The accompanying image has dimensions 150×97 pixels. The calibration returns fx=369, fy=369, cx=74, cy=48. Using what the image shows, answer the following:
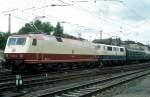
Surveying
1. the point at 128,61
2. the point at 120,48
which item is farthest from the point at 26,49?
the point at 128,61

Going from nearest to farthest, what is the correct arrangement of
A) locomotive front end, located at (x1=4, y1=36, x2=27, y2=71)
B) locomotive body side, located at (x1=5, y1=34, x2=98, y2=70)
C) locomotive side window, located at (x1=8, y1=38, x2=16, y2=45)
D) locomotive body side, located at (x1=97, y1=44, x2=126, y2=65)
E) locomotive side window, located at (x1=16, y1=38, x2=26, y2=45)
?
1. locomotive front end, located at (x1=4, y1=36, x2=27, y2=71)
2. locomotive body side, located at (x1=5, y1=34, x2=98, y2=70)
3. locomotive side window, located at (x1=16, y1=38, x2=26, y2=45)
4. locomotive side window, located at (x1=8, y1=38, x2=16, y2=45)
5. locomotive body side, located at (x1=97, y1=44, x2=126, y2=65)

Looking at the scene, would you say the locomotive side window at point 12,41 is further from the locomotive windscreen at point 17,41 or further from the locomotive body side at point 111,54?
the locomotive body side at point 111,54

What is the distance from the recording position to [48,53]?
1221 inches

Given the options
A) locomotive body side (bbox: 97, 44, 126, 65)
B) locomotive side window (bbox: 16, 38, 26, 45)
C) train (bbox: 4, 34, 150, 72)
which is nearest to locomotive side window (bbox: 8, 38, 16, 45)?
train (bbox: 4, 34, 150, 72)

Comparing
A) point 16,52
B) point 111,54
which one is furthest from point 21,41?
point 111,54

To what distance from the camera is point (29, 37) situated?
94.6 ft

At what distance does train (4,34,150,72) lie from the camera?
93.7 feet

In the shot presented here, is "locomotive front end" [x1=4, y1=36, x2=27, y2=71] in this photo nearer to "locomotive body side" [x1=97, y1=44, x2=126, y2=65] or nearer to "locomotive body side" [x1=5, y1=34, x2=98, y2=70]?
"locomotive body side" [x1=5, y1=34, x2=98, y2=70]

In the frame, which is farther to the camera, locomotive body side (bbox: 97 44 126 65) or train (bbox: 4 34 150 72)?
locomotive body side (bbox: 97 44 126 65)

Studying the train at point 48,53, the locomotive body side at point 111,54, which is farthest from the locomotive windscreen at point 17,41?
the locomotive body side at point 111,54

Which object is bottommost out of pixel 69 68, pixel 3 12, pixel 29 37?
pixel 69 68

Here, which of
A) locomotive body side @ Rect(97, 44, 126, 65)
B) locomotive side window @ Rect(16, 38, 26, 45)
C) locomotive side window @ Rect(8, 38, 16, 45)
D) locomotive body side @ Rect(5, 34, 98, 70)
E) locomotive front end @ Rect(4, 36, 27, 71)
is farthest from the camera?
locomotive body side @ Rect(97, 44, 126, 65)

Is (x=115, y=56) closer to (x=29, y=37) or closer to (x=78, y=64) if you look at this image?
(x=78, y=64)

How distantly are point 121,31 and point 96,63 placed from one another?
1989 cm
